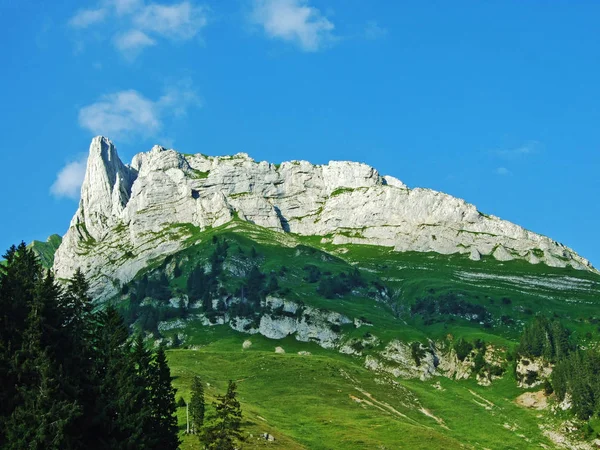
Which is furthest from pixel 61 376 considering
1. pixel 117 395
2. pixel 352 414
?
pixel 352 414

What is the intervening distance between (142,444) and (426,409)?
427ft

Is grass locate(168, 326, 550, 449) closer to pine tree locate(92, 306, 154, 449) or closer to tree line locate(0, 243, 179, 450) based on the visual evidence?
pine tree locate(92, 306, 154, 449)

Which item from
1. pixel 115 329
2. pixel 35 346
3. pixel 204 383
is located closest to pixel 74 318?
pixel 115 329

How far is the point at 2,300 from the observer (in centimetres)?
6334

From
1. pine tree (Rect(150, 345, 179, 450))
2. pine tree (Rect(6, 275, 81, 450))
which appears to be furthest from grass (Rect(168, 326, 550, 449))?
pine tree (Rect(6, 275, 81, 450))

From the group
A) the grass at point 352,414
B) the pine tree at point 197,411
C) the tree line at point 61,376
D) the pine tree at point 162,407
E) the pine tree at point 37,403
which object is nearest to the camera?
the pine tree at point 37,403

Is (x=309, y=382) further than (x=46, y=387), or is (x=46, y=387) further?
(x=309, y=382)

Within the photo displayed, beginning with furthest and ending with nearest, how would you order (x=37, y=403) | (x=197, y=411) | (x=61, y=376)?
1. (x=197, y=411)
2. (x=61, y=376)
3. (x=37, y=403)

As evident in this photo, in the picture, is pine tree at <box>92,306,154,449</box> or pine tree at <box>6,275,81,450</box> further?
pine tree at <box>92,306,154,449</box>

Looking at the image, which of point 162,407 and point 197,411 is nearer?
point 162,407

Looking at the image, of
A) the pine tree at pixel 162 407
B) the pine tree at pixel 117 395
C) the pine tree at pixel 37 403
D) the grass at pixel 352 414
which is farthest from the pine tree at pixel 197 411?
the pine tree at pixel 37 403

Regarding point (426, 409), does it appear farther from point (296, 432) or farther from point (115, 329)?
point (115, 329)

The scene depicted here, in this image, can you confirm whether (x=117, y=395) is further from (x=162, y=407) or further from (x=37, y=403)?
(x=162, y=407)

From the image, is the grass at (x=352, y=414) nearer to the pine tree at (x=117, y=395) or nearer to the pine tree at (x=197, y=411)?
the pine tree at (x=197, y=411)
